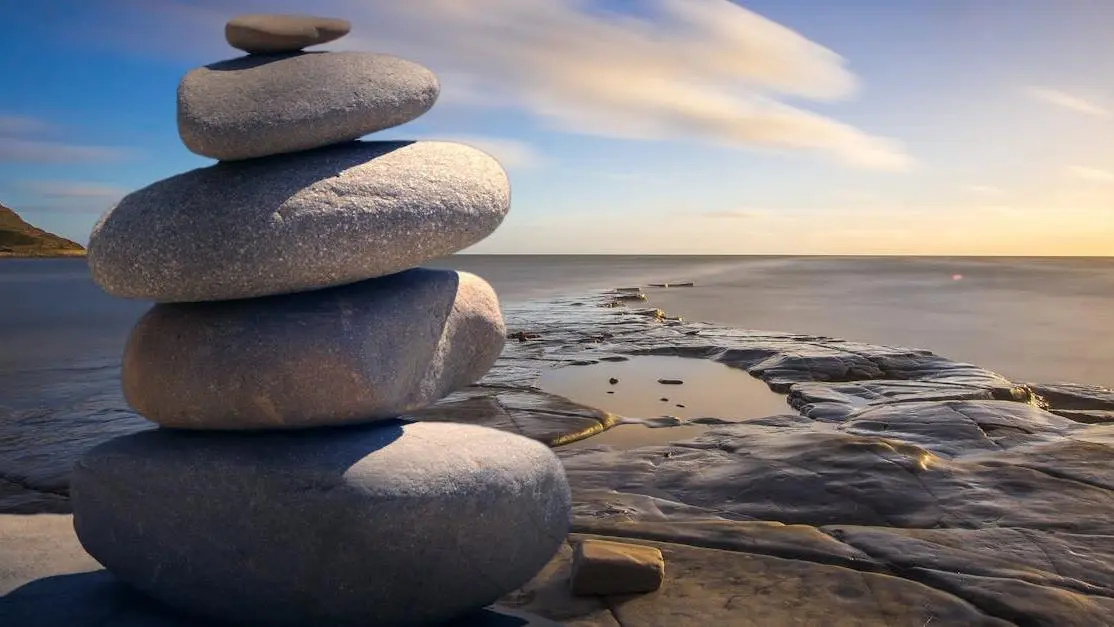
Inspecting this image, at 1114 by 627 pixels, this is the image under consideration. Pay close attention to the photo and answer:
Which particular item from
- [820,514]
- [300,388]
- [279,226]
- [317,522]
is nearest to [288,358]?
[300,388]

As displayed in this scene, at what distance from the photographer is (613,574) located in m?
4.17

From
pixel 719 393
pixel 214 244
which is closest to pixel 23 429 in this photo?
pixel 214 244

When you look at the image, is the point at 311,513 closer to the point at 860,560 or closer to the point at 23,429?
the point at 860,560

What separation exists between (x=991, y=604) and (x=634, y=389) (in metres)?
7.71

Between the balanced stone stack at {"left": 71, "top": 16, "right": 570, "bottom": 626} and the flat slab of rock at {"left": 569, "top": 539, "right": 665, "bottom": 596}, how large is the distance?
208 millimetres

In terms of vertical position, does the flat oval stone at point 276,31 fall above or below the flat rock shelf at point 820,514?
above

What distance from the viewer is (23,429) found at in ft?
30.0

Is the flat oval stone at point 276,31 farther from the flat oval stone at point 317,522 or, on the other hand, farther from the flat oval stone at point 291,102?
the flat oval stone at point 317,522

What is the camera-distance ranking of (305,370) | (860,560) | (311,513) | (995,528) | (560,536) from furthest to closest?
(995,528) < (860,560) < (560,536) < (305,370) < (311,513)

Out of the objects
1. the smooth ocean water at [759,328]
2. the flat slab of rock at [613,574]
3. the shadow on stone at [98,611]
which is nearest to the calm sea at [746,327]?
the smooth ocean water at [759,328]

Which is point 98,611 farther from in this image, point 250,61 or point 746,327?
point 746,327

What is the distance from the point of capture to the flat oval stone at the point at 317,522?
3.64 metres

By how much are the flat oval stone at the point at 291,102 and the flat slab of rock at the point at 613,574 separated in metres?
2.47

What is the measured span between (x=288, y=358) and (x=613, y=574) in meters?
1.89
